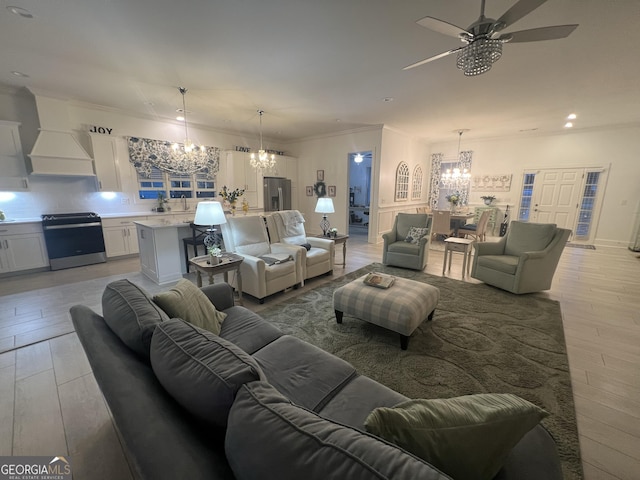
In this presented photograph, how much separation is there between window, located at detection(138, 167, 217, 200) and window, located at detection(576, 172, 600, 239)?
31.4 ft

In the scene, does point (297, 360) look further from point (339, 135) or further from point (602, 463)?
point (339, 135)

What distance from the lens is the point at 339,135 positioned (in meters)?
7.21

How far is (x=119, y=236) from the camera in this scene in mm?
5184

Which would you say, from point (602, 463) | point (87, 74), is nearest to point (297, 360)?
point (602, 463)

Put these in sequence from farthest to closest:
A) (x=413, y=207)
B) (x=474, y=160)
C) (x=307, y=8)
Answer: (x=413, y=207) < (x=474, y=160) < (x=307, y=8)

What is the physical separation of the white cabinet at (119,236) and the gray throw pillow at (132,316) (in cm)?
455

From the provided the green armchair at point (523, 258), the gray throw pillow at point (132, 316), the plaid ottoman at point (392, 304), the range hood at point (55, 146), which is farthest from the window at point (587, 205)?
the range hood at point (55, 146)

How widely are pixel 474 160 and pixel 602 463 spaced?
27.1 ft

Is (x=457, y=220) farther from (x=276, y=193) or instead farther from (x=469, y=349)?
(x=276, y=193)

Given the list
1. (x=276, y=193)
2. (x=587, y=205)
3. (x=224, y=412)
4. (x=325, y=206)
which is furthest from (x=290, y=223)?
(x=587, y=205)

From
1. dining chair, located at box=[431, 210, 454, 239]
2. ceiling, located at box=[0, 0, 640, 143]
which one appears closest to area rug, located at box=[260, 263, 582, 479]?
ceiling, located at box=[0, 0, 640, 143]

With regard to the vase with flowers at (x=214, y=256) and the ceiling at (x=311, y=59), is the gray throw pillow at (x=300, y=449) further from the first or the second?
the ceiling at (x=311, y=59)

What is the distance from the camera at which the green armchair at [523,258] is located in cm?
354

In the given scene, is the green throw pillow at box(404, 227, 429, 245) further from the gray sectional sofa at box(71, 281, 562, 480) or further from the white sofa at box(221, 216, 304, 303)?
the gray sectional sofa at box(71, 281, 562, 480)
